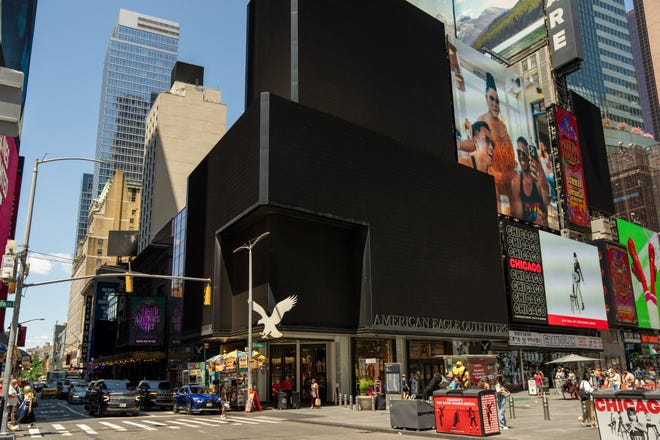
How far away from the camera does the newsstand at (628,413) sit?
1186cm

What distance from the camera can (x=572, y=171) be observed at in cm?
7206

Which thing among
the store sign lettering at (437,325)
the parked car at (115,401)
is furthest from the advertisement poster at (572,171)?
the parked car at (115,401)

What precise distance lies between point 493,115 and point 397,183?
2545cm

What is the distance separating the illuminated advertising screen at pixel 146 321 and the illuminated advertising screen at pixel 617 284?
55.0 metres

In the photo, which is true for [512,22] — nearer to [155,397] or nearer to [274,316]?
[274,316]

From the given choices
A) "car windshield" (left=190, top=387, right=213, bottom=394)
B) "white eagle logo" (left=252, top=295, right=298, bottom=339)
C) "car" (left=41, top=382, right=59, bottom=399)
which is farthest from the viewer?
"car" (left=41, top=382, right=59, bottom=399)

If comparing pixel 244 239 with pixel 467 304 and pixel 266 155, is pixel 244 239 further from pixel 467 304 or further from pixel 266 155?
pixel 467 304

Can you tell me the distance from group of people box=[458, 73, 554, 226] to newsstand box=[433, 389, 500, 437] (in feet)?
133

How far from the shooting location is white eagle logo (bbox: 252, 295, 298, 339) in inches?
1374

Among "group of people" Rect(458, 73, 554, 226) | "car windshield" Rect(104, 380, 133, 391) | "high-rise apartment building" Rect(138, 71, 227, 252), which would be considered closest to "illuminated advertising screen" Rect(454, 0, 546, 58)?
"group of people" Rect(458, 73, 554, 226)

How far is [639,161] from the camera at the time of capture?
105 m

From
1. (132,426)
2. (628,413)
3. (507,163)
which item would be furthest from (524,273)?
(628,413)

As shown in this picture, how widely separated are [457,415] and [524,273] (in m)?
41.6

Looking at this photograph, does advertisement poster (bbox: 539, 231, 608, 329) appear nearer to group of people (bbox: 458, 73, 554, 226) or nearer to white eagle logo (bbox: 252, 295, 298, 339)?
group of people (bbox: 458, 73, 554, 226)
